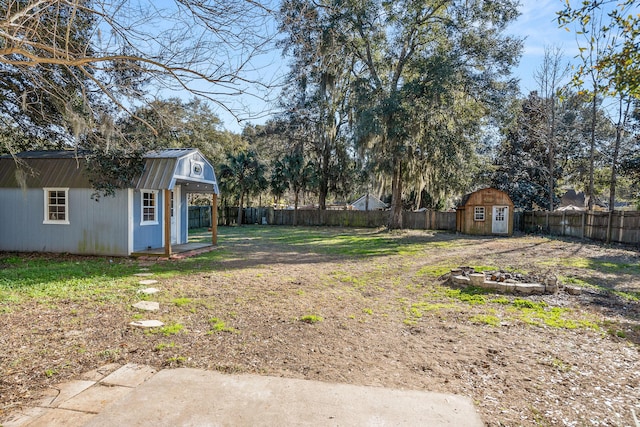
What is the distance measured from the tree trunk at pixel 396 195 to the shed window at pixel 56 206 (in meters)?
12.3

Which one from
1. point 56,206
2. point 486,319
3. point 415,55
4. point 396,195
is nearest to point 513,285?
point 486,319

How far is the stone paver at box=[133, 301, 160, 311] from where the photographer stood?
468cm

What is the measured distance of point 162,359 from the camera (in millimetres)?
3131

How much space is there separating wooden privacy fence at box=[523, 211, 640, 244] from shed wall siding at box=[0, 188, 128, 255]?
1500 centimetres

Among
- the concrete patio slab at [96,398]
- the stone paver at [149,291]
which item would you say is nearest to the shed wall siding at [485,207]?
the stone paver at [149,291]

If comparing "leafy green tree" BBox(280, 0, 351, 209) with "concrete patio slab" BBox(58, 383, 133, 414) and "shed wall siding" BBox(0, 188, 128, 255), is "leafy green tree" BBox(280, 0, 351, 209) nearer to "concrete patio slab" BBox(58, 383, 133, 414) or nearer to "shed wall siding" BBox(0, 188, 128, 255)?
"shed wall siding" BBox(0, 188, 128, 255)

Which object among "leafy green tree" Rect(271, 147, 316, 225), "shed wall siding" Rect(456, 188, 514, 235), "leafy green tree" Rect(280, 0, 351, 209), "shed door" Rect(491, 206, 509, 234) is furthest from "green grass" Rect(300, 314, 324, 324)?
"leafy green tree" Rect(271, 147, 316, 225)

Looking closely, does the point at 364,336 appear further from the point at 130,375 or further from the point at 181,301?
the point at 181,301

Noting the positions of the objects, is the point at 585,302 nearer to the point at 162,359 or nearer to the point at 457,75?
the point at 162,359

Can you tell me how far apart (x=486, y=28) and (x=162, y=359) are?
17.6 meters

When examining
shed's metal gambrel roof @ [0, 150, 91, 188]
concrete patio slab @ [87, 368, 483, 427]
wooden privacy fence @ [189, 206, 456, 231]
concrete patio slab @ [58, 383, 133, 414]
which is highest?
shed's metal gambrel roof @ [0, 150, 91, 188]

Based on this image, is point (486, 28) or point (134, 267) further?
point (486, 28)

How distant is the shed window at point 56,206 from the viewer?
9.22 m

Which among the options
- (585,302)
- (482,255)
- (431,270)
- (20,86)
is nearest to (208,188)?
(20,86)
